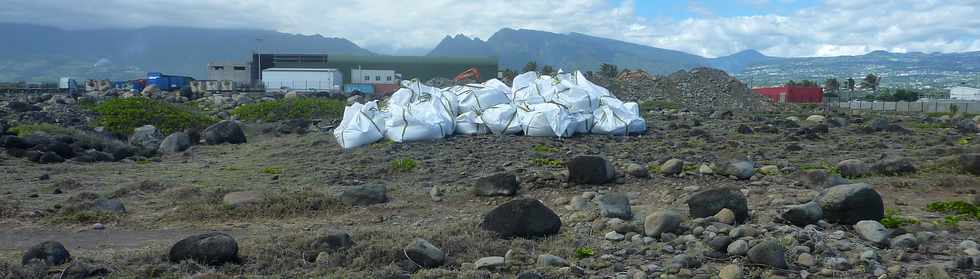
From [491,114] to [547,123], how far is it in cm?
106

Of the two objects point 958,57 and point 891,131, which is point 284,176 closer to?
point 891,131

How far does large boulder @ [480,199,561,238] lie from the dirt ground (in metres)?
0.15

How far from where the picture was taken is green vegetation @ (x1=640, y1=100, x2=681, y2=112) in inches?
1022

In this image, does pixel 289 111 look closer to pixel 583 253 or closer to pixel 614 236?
pixel 614 236

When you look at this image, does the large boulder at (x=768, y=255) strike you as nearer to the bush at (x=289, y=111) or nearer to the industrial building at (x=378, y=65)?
the bush at (x=289, y=111)

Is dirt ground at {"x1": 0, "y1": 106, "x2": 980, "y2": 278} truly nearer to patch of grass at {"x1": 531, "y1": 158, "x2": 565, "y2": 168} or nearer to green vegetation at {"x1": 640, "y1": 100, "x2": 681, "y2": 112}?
patch of grass at {"x1": 531, "y1": 158, "x2": 565, "y2": 168}

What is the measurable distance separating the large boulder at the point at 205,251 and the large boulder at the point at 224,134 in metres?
10.3

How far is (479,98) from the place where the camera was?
15.1 metres

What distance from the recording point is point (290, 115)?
73.8 ft

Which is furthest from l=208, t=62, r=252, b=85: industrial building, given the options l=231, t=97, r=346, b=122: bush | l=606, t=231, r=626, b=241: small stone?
l=606, t=231, r=626, b=241: small stone

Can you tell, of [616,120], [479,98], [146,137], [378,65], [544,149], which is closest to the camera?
[544,149]

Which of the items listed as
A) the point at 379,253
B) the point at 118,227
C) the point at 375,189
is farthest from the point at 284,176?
the point at 379,253

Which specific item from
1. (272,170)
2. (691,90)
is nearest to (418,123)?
(272,170)

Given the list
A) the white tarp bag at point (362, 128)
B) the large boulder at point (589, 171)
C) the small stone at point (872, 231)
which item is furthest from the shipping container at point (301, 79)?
the small stone at point (872, 231)
